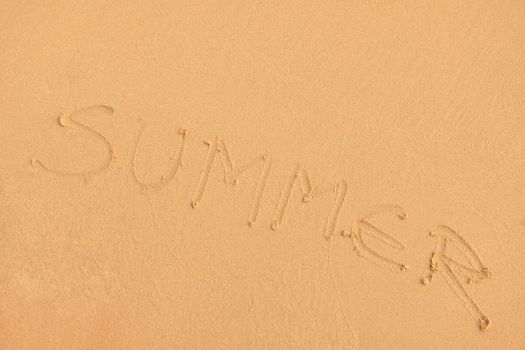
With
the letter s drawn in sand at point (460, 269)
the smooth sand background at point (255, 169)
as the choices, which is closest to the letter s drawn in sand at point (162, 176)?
the smooth sand background at point (255, 169)

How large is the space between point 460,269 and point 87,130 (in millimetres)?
1936

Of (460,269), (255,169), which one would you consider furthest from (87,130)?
(460,269)

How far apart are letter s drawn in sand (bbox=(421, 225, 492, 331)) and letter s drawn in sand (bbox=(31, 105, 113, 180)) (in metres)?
1.63

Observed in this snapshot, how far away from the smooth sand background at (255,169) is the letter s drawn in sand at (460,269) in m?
0.03

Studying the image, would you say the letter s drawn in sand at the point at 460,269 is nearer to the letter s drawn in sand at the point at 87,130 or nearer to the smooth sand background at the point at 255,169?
the smooth sand background at the point at 255,169

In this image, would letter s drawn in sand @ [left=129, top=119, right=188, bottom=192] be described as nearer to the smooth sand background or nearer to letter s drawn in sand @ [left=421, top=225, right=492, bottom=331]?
the smooth sand background

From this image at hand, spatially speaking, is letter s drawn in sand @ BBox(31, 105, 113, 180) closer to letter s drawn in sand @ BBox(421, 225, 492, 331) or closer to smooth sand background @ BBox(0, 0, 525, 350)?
smooth sand background @ BBox(0, 0, 525, 350)

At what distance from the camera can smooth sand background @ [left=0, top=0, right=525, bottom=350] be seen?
2328 mm

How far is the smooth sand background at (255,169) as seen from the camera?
233 cm

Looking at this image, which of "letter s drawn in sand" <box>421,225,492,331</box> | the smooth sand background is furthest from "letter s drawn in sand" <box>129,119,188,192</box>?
"letter s drawn in sand" <box>421,225,492,331</box>

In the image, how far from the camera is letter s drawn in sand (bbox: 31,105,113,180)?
2389 mm

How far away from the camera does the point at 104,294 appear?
233 centimetres

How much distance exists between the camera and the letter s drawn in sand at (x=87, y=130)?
7.84ft

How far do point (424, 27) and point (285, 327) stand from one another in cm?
166
